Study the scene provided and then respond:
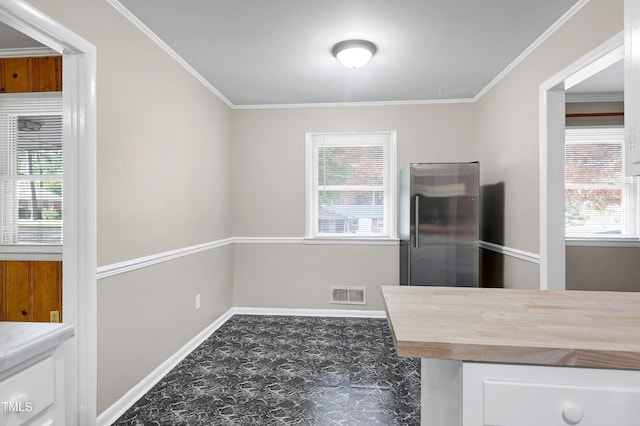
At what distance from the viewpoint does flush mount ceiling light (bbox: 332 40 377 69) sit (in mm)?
2643

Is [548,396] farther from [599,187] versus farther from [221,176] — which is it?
[599,187]

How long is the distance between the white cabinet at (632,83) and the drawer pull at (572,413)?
886 mm

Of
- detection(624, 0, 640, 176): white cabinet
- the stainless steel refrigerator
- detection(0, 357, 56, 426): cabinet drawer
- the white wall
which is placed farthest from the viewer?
the stainless steel refrigerator

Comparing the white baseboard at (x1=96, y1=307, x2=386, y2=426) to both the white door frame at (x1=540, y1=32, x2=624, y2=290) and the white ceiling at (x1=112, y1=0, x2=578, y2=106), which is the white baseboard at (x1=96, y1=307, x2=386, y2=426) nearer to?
the white door frame at (x1=540, y1=32, x2=624, y2=290)

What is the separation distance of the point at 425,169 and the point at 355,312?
189 centimetres

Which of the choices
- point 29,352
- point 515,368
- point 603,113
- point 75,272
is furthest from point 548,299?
point 603,113

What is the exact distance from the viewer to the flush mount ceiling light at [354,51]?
264 cm

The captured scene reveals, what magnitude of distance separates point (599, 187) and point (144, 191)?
14.7 feet

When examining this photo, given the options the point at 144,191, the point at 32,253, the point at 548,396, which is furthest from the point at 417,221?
the point at 32,253

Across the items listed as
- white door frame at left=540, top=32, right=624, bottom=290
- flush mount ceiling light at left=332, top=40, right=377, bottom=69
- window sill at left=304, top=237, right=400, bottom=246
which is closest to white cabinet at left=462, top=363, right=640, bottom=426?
white door frame at left=540, top=32, right=624, bottom=290

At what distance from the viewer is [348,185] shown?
167 inches

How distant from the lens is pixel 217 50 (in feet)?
9.18

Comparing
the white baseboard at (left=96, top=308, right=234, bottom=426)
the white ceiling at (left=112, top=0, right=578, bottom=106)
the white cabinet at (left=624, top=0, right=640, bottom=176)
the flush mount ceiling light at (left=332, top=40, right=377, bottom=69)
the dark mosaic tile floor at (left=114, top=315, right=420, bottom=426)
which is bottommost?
the dark mosaic tile floor at (left=114, top=315, right=420, bottom=426)

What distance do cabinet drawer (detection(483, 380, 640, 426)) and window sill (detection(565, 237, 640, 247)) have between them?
140 inches
